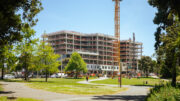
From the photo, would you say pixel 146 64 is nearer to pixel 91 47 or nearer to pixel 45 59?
pixel 91 47

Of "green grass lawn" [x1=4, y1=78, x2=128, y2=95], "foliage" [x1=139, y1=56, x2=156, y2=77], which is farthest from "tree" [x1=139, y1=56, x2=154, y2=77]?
"green grass lawn" [x1=4, y1=78, x2=128, y2=95]

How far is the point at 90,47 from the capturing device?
150 metres

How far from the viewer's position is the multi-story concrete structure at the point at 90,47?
140625mm

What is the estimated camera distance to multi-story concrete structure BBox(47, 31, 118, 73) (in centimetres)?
14062

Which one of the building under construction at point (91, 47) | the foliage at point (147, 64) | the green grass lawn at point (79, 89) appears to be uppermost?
the building under construction at point (91, 47)

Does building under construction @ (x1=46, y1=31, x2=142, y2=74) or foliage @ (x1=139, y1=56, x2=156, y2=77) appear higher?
building under construction @ (x1=46, y1=31, x2=142, y2=74)

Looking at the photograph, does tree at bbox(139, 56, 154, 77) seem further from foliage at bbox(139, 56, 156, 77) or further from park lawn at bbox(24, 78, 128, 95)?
park lawn at bbox(24, 78, 128, 95)

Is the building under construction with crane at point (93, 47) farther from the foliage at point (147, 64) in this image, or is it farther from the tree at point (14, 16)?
the tree at point (14, 16)

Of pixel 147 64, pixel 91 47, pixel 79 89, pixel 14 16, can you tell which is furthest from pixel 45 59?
pixel 91 47

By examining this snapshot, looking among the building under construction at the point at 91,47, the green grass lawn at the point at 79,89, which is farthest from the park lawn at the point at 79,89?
the building under construction at the point at 91,47

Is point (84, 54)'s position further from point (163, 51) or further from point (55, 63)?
point (163, 51)

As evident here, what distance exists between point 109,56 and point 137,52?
3759cm

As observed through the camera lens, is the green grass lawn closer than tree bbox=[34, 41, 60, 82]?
Yes

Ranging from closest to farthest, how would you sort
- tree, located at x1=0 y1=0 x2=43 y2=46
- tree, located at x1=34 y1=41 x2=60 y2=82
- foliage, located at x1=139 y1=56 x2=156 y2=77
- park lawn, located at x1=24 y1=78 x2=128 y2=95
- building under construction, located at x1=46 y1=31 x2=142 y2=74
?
tree, located at x1=0 y1=0 x2=43 y2=46
park lawn, located at x1=24 y1=78 x2=128 y2=95
tree, located at x1=34 y1=41 x2=60 y2=82
foliage, located at x1=139 y1=56 x2=156 y2=77
building under construction, located at x1=46 y1=31 x2=142 y2=74
